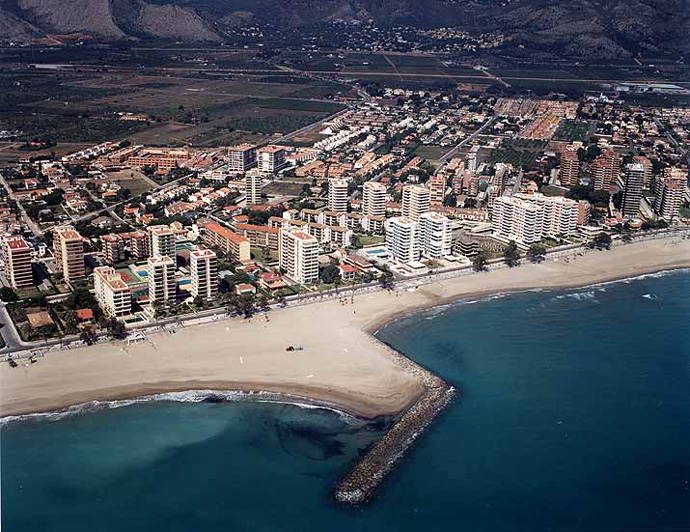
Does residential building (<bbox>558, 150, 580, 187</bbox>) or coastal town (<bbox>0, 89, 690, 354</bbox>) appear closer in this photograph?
coastal town (<bbox>0, 89, 690, 354</bbox>)

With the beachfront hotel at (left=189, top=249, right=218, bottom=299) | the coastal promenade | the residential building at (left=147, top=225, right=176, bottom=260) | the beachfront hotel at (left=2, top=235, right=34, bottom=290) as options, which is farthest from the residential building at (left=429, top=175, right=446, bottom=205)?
the beachfront hotel at (left=2, top=235, right=34, bottom=290)

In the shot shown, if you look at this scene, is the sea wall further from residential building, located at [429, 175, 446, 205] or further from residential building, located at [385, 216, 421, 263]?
residential building, located at [429, 175, 446, 205]

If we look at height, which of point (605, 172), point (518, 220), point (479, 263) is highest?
point (605, 172)

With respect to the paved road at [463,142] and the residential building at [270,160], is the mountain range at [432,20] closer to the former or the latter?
the paved road at [463,142]

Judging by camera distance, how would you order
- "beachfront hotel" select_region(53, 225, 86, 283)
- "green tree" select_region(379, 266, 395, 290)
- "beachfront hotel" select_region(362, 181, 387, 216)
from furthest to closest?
"beachfront hotel" select_region(362, 181, 387, 216)
"green tree" select_region(379, 266, 395, 290)
"beachfront hotel" select_region(53, 225, 86, 283)

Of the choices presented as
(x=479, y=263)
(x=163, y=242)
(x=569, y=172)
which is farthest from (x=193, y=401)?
(x=569, y=172)

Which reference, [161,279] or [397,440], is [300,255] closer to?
[161,279]

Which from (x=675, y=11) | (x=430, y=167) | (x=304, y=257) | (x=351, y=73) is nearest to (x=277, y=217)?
(x=304, y=257)

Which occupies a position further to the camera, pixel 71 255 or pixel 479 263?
pixel 479 263
